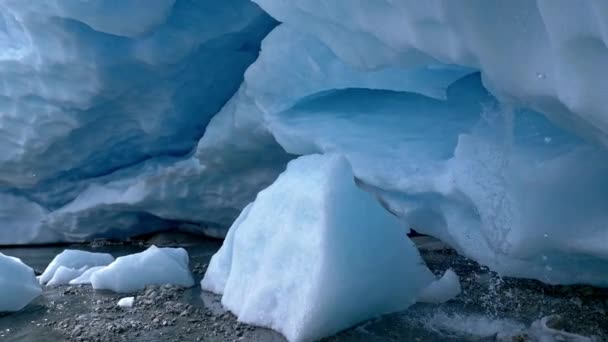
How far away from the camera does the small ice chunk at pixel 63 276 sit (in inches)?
151

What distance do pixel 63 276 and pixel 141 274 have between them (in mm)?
665

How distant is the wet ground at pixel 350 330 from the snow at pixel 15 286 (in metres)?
0.06

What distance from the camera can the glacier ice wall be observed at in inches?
183

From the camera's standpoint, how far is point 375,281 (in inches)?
105

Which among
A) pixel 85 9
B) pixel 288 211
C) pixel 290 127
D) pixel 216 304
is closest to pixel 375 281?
pixel 288 211

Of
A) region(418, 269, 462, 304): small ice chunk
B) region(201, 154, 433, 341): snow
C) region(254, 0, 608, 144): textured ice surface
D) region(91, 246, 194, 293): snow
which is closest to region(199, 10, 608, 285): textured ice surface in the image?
region(254, 0, 608, 144): textured ice surface

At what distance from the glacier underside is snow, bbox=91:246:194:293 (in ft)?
3.43

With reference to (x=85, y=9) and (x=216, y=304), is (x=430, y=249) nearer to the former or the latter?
(x=216, y=304)

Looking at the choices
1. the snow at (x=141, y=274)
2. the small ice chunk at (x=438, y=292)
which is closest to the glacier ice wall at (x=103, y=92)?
the snow at (x=141, y=274)

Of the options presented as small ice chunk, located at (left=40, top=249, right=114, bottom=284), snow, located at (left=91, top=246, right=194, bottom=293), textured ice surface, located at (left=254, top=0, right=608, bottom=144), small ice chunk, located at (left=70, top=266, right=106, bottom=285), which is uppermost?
textured ice surface, located at (left=254, top=0, right=608, bottom=144)

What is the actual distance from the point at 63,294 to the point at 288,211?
58.3 inches

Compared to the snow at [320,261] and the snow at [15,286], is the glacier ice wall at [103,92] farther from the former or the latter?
the snow at [320,261]

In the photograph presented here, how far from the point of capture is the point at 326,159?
304 cm

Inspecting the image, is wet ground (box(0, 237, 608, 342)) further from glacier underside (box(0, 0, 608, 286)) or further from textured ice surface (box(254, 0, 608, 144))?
textured ice surface (box(254, 0, 608, 144))
